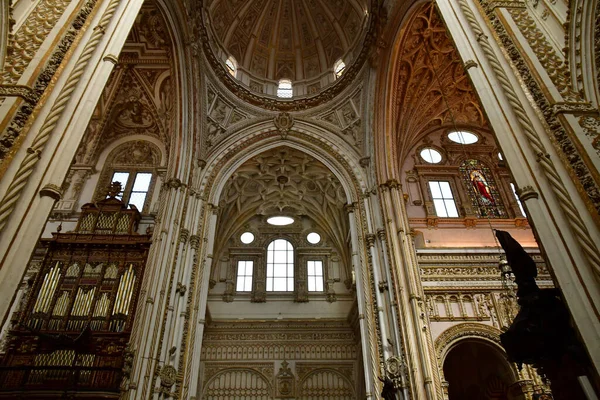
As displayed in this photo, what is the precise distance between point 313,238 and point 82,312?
12.1m

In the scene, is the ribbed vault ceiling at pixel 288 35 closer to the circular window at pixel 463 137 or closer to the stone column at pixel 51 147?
the circular window at pixel 463 137

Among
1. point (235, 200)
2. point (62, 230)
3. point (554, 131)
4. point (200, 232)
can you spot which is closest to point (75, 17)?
point (554, 131)

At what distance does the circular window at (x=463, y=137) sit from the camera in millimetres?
17614

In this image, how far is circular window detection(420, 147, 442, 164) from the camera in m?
17.1

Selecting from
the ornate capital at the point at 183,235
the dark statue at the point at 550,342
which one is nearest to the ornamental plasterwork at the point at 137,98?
the ornate capital at the point at 183,235

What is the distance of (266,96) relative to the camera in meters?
17.0

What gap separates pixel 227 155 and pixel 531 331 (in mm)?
13047

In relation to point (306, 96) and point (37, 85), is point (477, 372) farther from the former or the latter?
point (37, 85)

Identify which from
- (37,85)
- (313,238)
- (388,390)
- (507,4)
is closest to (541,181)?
(507,4)

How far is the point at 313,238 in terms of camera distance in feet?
69.7

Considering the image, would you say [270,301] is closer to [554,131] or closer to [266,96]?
[266,96]

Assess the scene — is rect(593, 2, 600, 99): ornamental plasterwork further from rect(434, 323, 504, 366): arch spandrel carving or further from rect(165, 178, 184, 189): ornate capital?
rect(165, 178, 184, 189): ornate capital

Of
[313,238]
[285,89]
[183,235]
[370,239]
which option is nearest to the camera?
[183,235]

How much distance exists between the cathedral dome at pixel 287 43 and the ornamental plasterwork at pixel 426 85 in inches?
86.3
